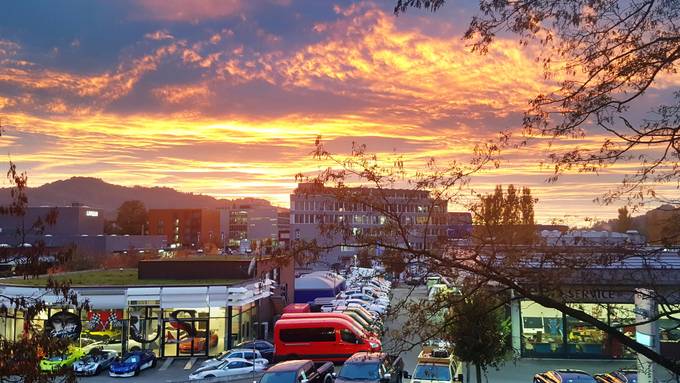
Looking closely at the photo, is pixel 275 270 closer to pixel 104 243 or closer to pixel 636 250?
pixel 636 250

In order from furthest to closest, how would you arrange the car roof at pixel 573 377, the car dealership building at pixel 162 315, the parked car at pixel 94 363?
the car dealership building at pixel 162 315 < the parked car at pixel 94 363 < the car roof at pixel 573 377

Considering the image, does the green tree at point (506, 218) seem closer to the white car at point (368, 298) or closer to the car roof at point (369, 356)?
the car roof at point (369, 356)

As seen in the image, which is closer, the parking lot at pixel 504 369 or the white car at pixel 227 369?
the parking lot at pixel 504 369

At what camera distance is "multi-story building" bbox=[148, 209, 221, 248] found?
123m

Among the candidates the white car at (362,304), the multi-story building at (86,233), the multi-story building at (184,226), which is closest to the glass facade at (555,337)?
the white car at (362,304)

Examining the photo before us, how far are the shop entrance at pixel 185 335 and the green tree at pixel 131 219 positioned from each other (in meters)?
85.0

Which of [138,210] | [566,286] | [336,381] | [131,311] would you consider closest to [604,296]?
[566,286]

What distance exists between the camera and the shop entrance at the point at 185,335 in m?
30.0

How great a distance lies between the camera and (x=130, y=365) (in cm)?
2655

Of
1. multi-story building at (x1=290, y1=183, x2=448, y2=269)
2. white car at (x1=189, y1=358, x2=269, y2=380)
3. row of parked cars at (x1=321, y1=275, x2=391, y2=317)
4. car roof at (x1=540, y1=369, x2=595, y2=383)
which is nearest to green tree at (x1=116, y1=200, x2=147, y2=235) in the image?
row of parked cars at (x1=321, y1=275, x2=391, y2=317)

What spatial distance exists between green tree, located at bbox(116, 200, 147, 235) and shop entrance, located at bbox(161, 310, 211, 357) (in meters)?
85.0

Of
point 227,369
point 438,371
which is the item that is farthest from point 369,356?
point 227,369

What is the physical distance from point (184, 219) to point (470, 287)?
123 meters

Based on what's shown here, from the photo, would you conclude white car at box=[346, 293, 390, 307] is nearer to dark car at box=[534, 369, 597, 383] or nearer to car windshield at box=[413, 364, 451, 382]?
car windshield at box=[413, 364, 451, 382]
